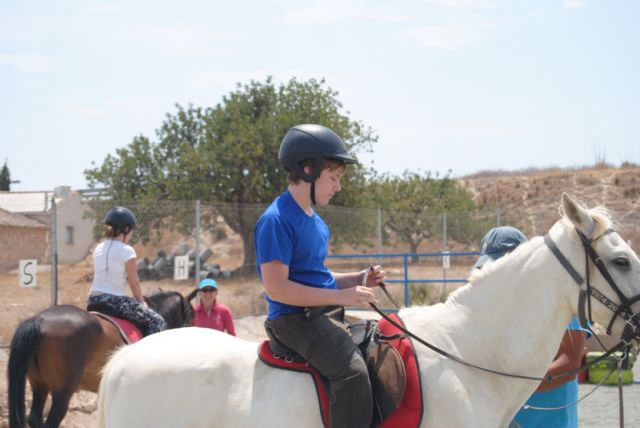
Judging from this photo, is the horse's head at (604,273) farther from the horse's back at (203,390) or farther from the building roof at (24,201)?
the building roof at (24,201)

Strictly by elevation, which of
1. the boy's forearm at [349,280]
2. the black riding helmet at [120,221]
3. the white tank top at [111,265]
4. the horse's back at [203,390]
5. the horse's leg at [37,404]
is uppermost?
the black riding helmet at [120,221]

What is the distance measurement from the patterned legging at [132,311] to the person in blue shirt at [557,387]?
4354 millimetres

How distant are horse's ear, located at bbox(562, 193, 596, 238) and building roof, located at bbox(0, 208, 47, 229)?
2615 cm

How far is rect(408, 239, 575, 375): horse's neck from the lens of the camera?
346cm

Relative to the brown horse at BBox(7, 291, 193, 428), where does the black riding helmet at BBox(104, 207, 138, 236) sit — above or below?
above

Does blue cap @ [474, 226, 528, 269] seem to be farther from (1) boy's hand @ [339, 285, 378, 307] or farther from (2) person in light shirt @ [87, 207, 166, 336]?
(2) person in light shirt @ [87, 207, 166, 336]

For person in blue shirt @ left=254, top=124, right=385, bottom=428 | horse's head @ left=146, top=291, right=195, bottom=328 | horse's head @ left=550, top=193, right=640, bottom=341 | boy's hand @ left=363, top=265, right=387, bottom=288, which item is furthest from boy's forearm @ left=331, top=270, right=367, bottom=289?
horse's head @ left=146, top=291, right=195, bottom=328

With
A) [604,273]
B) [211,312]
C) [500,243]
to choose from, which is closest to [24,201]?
[211,312]

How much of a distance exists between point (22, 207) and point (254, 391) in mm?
42903

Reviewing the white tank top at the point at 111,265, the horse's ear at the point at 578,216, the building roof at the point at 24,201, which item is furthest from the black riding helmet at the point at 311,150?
the building roof at the point at 24,201

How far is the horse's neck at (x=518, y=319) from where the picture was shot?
136 inches

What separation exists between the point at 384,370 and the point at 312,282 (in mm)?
557

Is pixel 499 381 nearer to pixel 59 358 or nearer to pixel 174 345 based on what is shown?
pixel 174 345

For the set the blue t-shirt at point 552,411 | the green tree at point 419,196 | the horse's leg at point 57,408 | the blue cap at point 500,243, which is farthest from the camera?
the green tree at point 419,196
